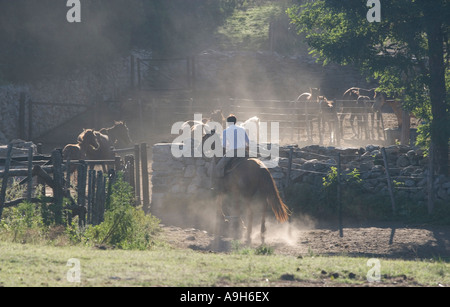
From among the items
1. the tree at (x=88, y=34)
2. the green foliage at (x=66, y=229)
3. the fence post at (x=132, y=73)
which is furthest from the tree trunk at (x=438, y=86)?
the fence post at (x=132, y=73)

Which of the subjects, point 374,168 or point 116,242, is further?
point 374,168

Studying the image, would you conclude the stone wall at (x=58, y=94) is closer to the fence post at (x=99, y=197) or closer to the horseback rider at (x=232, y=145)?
the fence post at (x=99, y=197)

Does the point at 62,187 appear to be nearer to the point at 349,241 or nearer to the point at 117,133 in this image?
the point at 349,241

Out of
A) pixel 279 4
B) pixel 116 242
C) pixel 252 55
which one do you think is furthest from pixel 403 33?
pixel 279 4

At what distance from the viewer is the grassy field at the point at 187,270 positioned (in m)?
8.07

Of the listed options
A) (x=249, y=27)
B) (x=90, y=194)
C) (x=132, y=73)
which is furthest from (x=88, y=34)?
(x=90, y=194)

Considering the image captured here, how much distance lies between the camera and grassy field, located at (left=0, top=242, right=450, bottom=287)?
318 inches

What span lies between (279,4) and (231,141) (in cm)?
4334

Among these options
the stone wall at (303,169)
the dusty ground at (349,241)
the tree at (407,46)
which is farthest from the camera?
the tree at (407,46)

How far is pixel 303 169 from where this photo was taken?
18.6 meters

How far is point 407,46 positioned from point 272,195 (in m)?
7.58

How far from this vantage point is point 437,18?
17.9 metres

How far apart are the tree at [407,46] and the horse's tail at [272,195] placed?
5.65 metres
